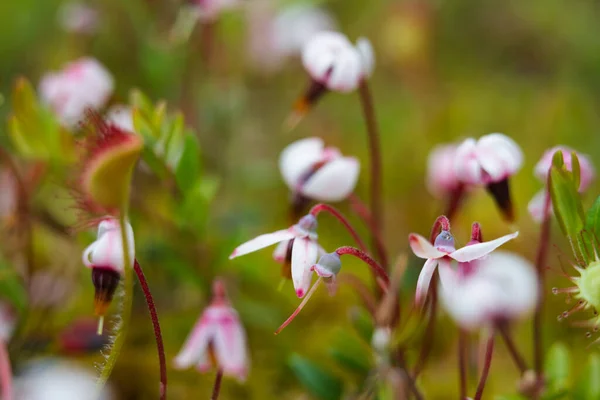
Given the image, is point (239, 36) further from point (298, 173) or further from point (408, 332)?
point (408, 332)

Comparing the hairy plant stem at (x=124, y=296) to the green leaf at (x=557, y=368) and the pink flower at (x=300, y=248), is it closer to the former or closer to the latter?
the pink flower at (x=300, y=248)

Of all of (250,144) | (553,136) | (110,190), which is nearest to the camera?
(110,190)

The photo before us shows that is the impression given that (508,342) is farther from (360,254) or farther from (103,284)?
(103,284)

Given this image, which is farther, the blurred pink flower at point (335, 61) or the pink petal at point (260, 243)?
the blurred pink flower at point (335, 61)

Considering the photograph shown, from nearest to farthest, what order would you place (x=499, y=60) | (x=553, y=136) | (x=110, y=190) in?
1. (x=110, y=190)
2. (x=553, y=136)
3. (x=499, y=60)

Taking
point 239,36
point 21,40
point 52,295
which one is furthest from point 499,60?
point 52,295

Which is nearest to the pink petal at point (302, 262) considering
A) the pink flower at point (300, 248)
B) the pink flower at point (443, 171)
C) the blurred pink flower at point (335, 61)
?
the pink flower at point (300, 248)
